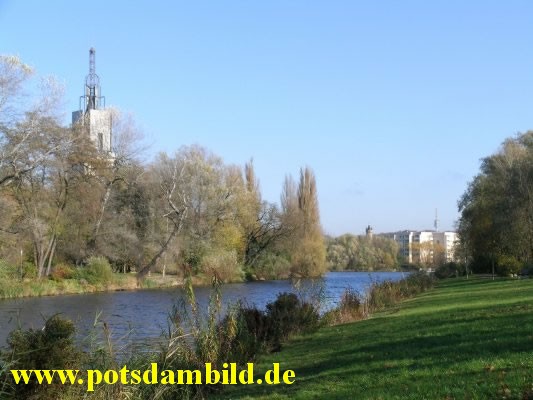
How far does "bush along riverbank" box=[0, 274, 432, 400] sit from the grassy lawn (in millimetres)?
702

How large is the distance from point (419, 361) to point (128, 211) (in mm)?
44935

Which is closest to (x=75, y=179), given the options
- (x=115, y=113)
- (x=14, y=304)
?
(x=115, y=113)

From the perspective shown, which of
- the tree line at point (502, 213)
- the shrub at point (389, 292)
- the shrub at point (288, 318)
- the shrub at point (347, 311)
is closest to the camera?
the shrub at point (288, 318)

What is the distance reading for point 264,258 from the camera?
6531 centimetres

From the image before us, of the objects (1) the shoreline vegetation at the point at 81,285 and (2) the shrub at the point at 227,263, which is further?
(2) the shrub at the point at 227,263

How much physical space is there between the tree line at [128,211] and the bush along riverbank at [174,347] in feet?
62.6

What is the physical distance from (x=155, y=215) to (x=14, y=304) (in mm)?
21026

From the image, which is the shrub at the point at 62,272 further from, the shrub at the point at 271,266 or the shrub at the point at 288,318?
the shrub at the point at 288,318

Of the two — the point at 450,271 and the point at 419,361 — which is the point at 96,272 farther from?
the point at 419,361

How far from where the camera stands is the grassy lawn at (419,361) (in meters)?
7.70

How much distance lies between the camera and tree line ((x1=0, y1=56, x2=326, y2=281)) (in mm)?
37344

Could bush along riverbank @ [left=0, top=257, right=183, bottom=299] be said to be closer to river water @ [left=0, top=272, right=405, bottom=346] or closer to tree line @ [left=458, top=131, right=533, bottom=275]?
river water @ [left=0, top=272, right=405, bottom=346]

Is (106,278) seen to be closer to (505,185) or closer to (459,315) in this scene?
(505,185)

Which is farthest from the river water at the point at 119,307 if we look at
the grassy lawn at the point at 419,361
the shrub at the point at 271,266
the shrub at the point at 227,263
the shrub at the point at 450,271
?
the shrub at the point at 271,266
